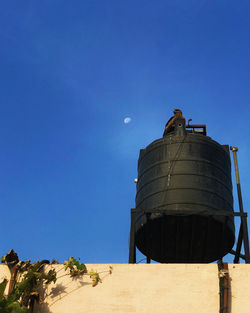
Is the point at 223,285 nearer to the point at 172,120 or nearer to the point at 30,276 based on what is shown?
the point at 30,276

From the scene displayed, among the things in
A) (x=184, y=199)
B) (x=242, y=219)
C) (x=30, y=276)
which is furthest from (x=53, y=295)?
(x=242, y=219)

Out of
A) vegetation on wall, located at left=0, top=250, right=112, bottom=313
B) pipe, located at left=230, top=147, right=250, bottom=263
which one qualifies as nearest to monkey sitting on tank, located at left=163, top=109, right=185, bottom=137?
pipe, located at left=230, top=147, right=250, bottom=263

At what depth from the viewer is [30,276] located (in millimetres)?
7793

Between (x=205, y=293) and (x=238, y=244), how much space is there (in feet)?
12.8

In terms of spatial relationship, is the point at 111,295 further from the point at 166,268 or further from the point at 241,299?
the point at 241,299

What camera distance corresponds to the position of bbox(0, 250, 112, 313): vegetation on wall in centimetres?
762

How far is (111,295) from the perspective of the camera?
7.86 metres

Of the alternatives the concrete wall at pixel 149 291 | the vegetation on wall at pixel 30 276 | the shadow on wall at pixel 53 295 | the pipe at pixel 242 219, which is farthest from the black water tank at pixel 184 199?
the shadow on wall at pixel 53 295

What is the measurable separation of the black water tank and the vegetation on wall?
321 cm

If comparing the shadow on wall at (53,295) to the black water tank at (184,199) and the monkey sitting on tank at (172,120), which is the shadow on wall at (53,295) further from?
the monkey sitting on tank at (172,120)

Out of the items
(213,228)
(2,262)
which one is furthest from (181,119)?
(2,262)

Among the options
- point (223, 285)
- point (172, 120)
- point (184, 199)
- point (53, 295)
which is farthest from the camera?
point (172, 120)

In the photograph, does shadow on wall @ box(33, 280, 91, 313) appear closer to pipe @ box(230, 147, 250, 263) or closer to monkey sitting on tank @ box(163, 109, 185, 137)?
pipe @ box(230, 147, 250, 263)

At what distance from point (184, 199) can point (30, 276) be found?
4428mm
